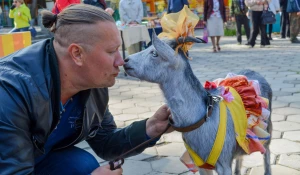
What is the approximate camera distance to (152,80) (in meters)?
2.43

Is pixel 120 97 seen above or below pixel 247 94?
below

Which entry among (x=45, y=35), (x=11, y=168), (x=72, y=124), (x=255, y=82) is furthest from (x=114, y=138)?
(x=45, y=35)

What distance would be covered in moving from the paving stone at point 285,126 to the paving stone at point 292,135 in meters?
0.11

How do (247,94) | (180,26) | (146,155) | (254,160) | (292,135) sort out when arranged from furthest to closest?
(292,135), (146,155), (254,160), (247,94), (180,26)

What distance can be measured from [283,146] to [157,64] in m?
2.03

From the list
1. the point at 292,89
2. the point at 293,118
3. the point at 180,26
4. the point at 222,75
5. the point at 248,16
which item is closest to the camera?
the point at 180,26

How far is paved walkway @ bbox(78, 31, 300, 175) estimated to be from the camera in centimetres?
351

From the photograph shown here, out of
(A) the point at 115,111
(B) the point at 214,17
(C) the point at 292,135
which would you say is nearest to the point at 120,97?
(A) the point at 115,111

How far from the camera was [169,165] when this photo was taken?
11.5 ft

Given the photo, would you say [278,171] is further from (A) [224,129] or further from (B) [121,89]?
(B) [121,89]

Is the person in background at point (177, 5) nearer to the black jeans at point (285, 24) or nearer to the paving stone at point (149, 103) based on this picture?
the paving stone at point (149, 103)

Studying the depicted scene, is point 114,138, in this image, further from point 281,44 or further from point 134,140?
point 281,44

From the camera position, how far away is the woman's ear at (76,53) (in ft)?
5.93

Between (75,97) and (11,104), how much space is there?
1.86 ft
